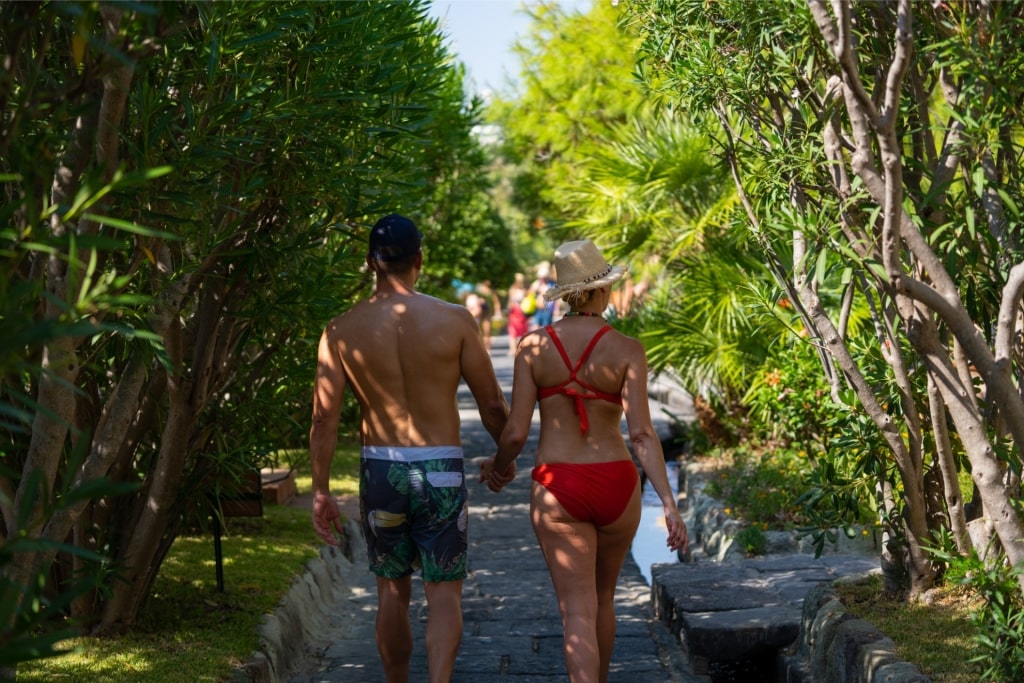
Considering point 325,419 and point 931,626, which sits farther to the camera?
point 931,626

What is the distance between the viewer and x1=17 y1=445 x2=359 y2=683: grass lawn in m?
5.07

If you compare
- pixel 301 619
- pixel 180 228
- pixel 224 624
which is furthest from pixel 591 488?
pixel 301 619

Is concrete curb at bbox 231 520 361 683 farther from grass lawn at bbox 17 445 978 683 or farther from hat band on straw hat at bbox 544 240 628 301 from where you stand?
hat band on straw hat at bbox 544 240 628 301

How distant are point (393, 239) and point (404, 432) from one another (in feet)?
2.38

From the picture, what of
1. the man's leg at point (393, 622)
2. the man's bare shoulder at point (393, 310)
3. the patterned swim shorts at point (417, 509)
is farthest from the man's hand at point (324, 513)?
the man's bare shoulder at point (393, 310)

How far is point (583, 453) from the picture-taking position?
15.7 feet

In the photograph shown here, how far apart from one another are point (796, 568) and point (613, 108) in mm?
14445

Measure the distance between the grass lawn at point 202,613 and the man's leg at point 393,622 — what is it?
28.3 inches

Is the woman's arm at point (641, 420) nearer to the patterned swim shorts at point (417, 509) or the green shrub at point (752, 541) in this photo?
the patterned swim shorts at point (417, 509)

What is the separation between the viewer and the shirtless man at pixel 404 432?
4766 mm

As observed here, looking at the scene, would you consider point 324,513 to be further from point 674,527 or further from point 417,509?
point 674,527

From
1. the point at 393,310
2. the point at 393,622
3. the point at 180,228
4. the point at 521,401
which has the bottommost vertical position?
the point at 393,622

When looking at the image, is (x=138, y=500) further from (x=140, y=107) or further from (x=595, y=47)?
(x=595, y=47)

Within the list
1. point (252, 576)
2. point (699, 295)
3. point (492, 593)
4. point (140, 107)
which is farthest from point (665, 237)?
point (140, 107)
